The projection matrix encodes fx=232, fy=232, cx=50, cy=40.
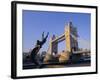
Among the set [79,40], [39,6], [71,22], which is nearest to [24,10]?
[39,6]

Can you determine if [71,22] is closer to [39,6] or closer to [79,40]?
[79,40]

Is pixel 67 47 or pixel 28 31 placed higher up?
pixel 28 31

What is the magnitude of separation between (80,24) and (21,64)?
0.57 metres

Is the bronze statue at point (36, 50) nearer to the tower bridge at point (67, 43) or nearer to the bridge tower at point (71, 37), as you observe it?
the tower bridge at point (67, 43)

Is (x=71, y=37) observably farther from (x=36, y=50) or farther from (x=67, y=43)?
(x=36, y=50)

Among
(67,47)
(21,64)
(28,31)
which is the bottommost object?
(21,64)

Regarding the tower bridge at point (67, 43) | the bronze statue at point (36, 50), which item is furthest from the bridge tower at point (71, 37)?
the bronze statue at point (36, 50)

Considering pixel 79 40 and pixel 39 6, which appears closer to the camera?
pixel 39 6

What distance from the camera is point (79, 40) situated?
6.03ft

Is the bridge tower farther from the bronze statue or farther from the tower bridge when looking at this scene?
the bronze statue

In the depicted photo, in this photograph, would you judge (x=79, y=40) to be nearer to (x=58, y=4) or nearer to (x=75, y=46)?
(x=75, y=46)

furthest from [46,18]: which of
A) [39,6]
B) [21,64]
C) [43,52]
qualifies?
[21,64]

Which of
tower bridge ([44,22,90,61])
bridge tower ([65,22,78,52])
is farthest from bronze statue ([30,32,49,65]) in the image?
bridge tower ([65,22,78,52])

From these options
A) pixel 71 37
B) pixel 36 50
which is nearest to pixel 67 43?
pixel 71 37
